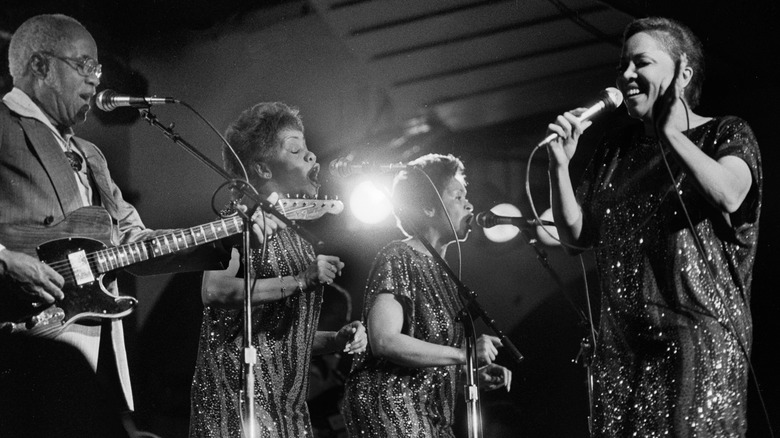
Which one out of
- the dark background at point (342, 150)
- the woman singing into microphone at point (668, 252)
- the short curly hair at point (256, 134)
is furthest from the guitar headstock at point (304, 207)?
the woman singing into microphone at point (668, 252)

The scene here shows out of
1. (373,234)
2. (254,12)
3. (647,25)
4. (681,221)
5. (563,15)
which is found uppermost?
(563,15)

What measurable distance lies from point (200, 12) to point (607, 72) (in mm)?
2417

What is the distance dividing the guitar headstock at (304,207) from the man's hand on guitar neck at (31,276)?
3.00ft

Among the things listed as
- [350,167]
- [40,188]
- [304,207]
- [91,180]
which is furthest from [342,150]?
[40,188]

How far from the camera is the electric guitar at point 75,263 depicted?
259cm

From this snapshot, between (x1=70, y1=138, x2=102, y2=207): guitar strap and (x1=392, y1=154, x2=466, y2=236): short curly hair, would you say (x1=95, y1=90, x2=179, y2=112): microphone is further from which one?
(x1=392, y1=154, x2=466, y2=236): short curly hair

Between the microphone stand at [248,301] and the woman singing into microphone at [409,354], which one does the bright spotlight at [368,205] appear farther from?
the microphone stand at [248,301]

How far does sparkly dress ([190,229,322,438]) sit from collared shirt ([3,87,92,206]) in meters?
0.66

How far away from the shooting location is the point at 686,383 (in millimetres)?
2146

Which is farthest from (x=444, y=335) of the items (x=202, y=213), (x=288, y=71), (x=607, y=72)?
(x=607, y=72)

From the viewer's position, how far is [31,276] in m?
2.56

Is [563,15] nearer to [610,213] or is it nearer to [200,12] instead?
[200,12]

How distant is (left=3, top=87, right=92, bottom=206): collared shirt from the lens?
2.84 meters

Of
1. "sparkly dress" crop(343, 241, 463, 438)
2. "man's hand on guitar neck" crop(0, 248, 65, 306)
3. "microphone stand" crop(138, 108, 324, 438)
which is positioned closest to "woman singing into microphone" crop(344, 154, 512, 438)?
"sparkly dress" crop(343, 241, 463, 438)
